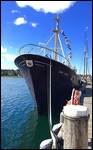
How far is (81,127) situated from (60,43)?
39.7 ft

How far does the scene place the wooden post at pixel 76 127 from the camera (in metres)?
3.61

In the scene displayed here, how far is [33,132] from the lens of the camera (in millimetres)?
10055

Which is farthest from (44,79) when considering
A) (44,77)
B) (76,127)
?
(76,127)

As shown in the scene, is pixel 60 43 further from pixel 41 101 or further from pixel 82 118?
pixel 82 118

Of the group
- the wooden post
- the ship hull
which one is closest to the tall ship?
the ship hull

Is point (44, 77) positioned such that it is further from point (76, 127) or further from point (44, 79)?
point (76, 127)

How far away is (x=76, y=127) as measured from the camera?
3.61 meters

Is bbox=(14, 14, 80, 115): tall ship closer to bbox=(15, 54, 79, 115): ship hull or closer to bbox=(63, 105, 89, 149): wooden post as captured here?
bbox=(15, 54, 79, 115): ship hull

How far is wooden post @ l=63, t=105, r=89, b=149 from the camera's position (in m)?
3.61

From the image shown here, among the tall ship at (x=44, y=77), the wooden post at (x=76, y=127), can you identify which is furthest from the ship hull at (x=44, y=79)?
the wooden post at (x=76, y=127)

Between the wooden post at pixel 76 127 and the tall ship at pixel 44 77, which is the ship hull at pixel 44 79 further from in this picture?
the wooden post at pixel 76 127

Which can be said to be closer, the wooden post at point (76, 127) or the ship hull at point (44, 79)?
the wooden post at point (76, 127)

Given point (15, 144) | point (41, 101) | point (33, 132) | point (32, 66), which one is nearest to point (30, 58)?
point (32, 66)

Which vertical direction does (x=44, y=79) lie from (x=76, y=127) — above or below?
above
